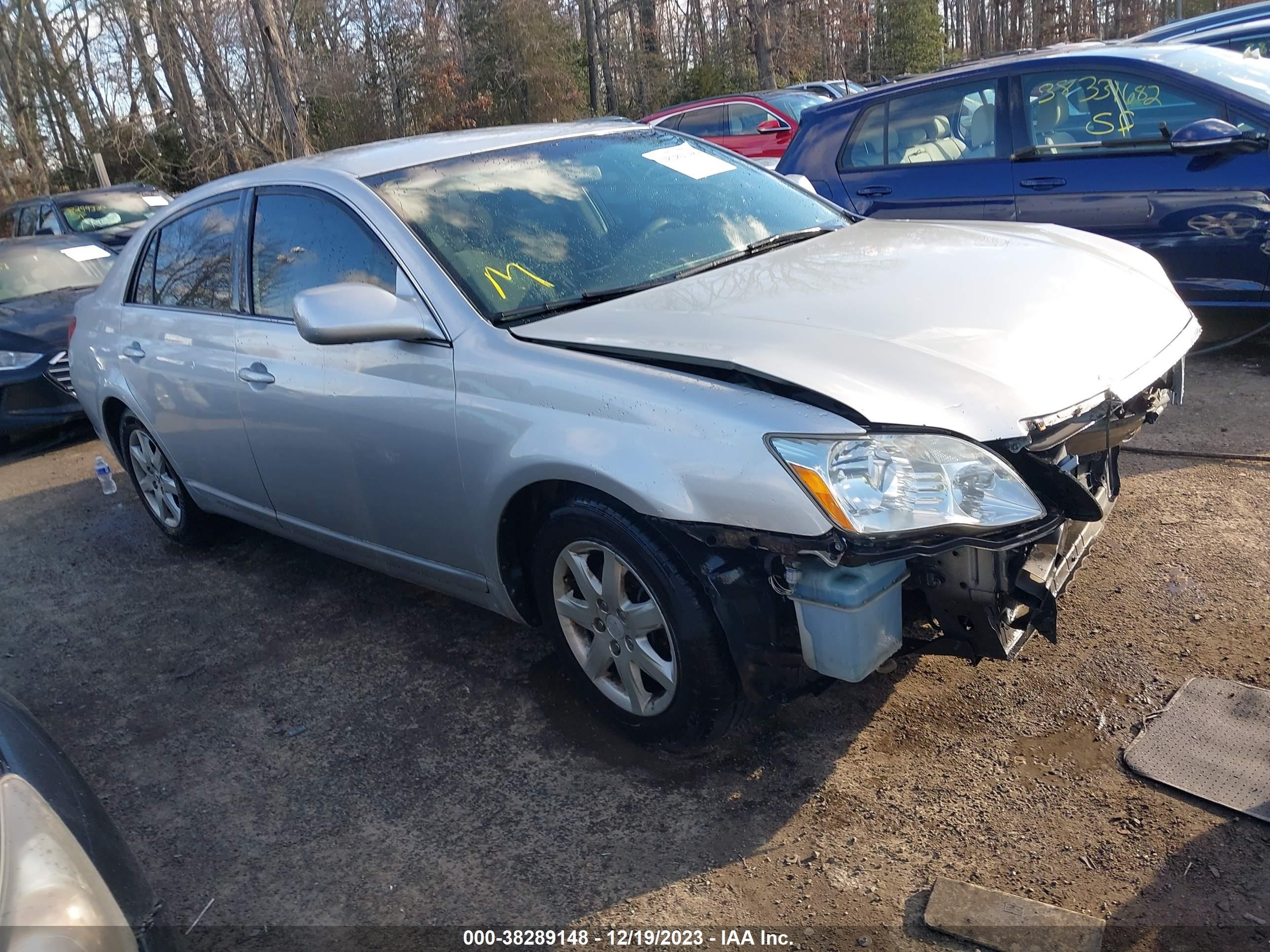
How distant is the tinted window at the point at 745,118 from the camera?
13930 mm

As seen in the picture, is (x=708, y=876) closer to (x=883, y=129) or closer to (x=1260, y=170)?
(x=1260, y=170)

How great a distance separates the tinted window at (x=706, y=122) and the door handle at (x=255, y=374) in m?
11.1

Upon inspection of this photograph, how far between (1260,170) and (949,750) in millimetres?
3913

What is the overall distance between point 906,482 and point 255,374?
253cm

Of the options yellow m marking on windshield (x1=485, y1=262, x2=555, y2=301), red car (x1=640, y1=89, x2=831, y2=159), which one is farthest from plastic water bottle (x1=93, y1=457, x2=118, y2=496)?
red car (x1=640, y1=89, x2=831, y2=159)

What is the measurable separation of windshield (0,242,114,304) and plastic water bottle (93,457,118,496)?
2.98 meters

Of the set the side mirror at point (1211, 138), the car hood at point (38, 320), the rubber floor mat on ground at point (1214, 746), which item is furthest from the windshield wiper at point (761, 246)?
the car hood at point (38, 320)

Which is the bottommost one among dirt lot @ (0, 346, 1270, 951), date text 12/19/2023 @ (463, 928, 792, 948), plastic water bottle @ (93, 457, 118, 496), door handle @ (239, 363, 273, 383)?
date text 12/19/2023 @ (463, 928, 792, 948)

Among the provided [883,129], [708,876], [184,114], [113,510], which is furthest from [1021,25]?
[708,876]

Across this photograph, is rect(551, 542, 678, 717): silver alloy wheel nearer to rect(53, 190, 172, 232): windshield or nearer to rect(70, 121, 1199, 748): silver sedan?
rect(70, 121, 1199, 748): silver sedan

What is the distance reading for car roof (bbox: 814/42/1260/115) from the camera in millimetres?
5727

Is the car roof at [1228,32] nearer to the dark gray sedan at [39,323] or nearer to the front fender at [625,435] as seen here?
the front fender at [625,435]

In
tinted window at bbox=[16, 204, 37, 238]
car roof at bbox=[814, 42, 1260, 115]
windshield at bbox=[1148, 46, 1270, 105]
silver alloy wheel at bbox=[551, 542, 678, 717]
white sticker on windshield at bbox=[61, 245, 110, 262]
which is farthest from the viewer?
tinted window at bbox=[16, 204, 37, 238]

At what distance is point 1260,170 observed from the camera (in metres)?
5.24
